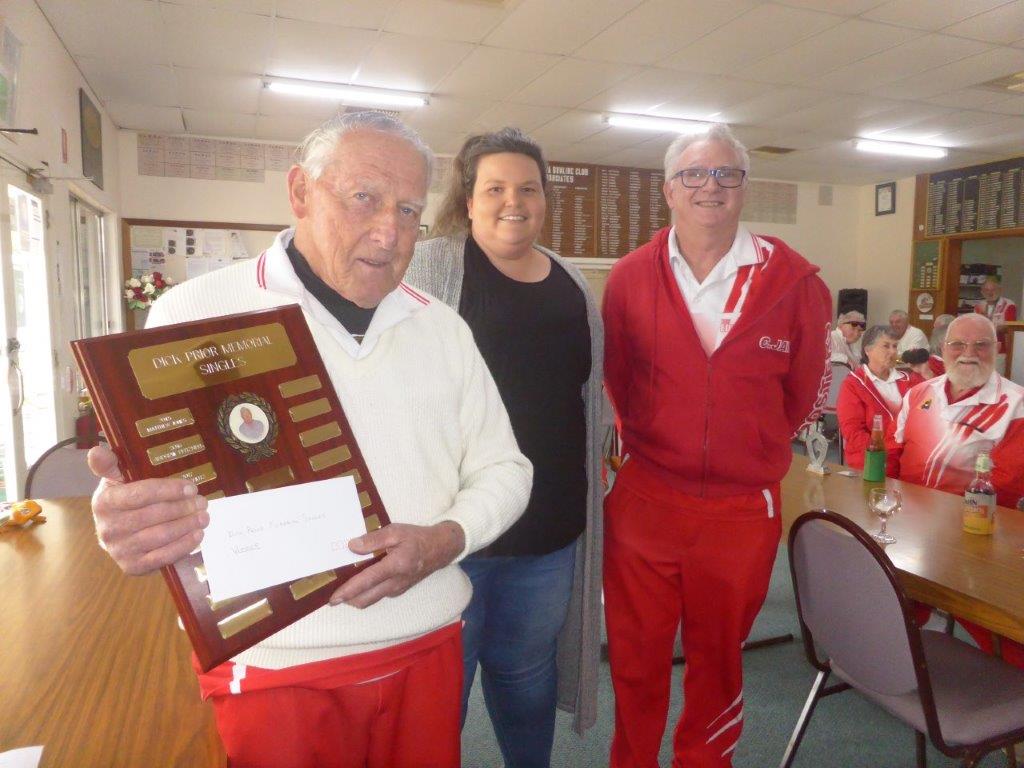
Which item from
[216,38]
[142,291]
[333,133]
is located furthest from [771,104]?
[142,291]

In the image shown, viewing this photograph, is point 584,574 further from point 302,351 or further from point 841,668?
point 302,351

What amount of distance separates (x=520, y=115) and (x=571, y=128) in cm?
61

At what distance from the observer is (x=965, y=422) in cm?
270

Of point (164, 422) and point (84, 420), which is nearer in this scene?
point (164, 422)

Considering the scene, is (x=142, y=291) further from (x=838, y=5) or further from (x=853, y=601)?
(x=853, y=601)

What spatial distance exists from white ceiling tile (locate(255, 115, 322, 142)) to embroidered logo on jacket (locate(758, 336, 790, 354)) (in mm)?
5049

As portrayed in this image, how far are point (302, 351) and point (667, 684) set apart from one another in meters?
1.50

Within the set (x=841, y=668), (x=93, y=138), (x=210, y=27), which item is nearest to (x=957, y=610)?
(x=841, y=668)

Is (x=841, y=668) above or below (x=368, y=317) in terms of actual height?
below

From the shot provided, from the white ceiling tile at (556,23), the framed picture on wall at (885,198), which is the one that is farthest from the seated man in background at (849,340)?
the white ceiling tile at (556,23)

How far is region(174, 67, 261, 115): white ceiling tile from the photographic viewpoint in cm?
471

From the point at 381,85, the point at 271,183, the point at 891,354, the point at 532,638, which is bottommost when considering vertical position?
the point at 532,638

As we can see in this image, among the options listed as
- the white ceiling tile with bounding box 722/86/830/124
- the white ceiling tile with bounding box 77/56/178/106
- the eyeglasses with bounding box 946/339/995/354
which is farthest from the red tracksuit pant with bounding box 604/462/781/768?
the white ceiling tile with bounding box 77/56/178/106

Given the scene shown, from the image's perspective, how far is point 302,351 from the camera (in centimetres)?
96
